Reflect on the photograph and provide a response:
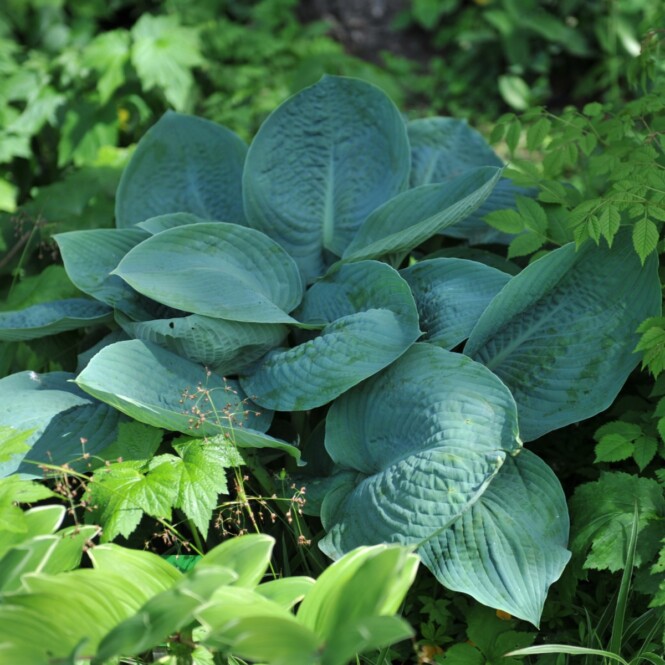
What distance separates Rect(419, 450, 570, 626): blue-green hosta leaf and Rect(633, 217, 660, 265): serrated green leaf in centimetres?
49

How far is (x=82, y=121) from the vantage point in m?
3.40

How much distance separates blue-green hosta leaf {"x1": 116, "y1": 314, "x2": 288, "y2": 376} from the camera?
1.85 metres

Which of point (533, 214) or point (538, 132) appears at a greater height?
point (538, 132)

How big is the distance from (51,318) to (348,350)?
81 cm

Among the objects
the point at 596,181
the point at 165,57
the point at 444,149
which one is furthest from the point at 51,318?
the point at 165,57

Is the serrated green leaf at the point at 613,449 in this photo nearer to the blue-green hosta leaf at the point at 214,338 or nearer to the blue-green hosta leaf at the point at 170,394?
the blue-green hosta leaf at the point at 170,394

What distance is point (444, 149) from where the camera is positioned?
2.48 m

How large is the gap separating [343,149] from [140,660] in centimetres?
140

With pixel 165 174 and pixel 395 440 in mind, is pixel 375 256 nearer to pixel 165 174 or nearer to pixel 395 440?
pixel 395 440

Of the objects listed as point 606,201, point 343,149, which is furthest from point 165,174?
point 606,201

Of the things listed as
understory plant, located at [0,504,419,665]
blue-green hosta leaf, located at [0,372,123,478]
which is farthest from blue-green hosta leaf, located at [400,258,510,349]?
blue-green hosta leaf, located at [0,372,123,478]

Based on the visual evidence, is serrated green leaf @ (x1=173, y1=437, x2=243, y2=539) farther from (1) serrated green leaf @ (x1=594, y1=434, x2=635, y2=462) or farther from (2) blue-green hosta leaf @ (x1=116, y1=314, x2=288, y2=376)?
(1) serrated green leaf @ (x1=594, y1=434, x2=635, y2=462)

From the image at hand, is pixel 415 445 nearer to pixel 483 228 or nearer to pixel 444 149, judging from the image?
pixel 483 228

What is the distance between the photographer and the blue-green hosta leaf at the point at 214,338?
6.08 feet
